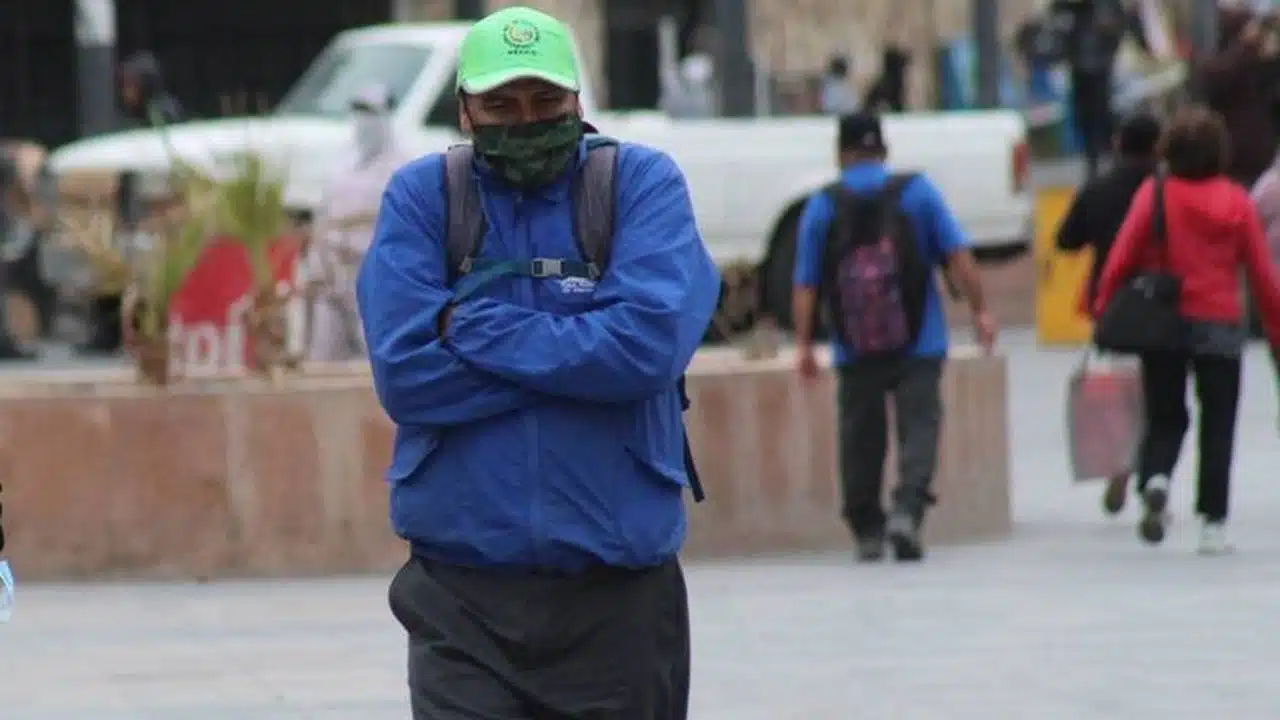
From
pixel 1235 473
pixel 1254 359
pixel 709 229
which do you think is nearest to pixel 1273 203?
pixel 1235 473

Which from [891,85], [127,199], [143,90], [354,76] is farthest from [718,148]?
[891,85]

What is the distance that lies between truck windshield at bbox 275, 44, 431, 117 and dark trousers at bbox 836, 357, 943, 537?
11.5 m

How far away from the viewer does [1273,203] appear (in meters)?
15.3

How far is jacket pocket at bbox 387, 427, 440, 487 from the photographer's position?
5.54 metres

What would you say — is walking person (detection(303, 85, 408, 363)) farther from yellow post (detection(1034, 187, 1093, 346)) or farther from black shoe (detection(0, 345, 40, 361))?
black shoe (detection(0, 345, 40, 361))

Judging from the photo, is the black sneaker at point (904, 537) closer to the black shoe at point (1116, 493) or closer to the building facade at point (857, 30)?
the black shoe at point (1116, 493)

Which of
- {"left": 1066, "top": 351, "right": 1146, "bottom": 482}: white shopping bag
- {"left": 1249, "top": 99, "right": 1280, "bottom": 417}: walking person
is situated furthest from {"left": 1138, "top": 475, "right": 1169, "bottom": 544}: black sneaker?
{"left": 1249, "top": 99, "right": 1280, "bottom": 417}: walking person

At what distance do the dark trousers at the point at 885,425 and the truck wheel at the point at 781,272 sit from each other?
10.4m

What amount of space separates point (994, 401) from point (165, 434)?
319cm

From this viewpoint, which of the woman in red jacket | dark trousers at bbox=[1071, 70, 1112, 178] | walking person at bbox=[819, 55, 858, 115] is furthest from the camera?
walking person at bbox=[819, 55, 858, 115]

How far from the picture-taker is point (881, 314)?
12.6 m

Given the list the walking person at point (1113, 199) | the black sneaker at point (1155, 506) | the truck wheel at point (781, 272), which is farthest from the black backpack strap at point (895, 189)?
the truck wheel at point (781, 272)

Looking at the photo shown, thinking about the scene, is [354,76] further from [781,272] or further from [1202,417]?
[1202,417]

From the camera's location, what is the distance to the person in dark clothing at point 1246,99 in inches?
914
